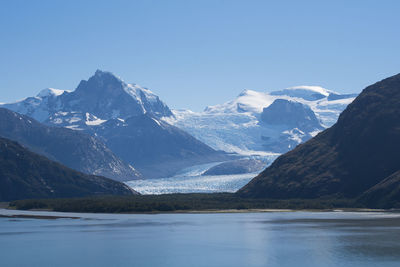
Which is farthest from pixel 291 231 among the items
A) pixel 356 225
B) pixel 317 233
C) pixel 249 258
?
pixel 249 258

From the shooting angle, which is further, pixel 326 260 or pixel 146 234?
pixel 146 234

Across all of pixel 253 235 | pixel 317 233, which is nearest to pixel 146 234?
pixel 253 235

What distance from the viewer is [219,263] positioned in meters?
110

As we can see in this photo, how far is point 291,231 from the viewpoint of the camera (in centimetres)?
15838

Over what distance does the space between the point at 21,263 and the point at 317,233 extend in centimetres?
6736

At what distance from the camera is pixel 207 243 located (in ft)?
449

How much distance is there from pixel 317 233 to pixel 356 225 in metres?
22.8

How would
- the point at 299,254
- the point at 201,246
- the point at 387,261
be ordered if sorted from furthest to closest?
the point at 201,246
the point at 299,254
the point at 387,261

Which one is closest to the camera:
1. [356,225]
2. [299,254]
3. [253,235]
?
[299,254]

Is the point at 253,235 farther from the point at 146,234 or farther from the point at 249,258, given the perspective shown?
the point at 249,258

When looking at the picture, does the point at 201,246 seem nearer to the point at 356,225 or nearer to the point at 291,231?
the point at 291,231

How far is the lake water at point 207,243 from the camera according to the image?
11306 cm

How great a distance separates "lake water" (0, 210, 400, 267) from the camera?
371 feet

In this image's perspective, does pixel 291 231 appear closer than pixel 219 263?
No
